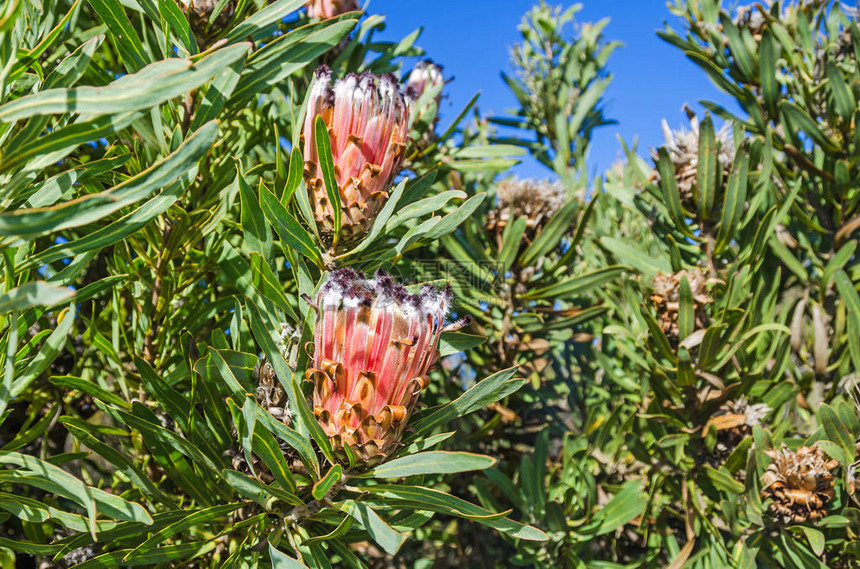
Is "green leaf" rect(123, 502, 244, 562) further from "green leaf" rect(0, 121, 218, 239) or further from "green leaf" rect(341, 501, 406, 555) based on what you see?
"green leaf" rect(0, 121, 218, 239)

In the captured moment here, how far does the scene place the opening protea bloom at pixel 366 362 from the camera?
550mm

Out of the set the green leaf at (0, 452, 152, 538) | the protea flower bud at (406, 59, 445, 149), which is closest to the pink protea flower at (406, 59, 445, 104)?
the protea flower bud at (406, 59, 445, 149)

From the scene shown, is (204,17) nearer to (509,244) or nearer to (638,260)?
(509,244)

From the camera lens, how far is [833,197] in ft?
3.52

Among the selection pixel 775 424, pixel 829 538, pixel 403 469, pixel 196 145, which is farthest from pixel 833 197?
pixel 196 145

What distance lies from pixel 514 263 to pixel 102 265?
712 millimetres

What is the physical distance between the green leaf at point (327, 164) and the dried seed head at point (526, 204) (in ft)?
1.93

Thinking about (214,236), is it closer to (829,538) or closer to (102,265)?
(102,265)

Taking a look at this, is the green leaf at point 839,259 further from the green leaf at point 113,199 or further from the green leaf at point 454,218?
the green leaf at point 113,199

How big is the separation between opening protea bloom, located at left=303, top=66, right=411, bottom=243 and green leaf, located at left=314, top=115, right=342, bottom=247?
3 cm

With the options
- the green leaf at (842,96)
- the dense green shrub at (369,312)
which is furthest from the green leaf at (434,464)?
the green leaf at (842,96)

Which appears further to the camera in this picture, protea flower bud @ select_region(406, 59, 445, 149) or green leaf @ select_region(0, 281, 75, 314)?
protea flower bud @ select_region(406, 59, 445, 149)

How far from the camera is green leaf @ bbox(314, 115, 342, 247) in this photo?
0.57m

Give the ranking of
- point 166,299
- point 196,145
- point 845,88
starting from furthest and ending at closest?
point 845,88
point 166,299
point 196,145
